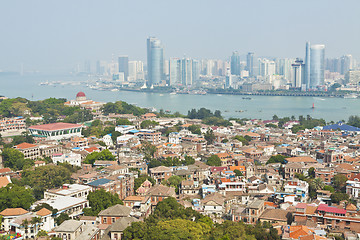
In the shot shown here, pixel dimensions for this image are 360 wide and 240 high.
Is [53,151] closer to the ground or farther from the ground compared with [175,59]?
closer to the ground

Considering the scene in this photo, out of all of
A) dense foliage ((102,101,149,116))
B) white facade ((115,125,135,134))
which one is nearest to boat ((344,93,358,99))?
dense foliage ((102,101,149,116))

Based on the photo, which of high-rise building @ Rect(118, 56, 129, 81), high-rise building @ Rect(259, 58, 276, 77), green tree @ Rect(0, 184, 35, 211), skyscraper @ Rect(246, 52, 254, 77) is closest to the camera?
green tree @ Rect(0, 184, 35, 211)

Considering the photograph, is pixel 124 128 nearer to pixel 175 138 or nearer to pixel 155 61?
pixel 175 138

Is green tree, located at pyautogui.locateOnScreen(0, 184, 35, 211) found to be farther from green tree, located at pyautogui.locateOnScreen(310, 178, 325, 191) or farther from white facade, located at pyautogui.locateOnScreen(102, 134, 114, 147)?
white facade, located at pyautogui.locateOnScreen(102, 134, 114, 147)

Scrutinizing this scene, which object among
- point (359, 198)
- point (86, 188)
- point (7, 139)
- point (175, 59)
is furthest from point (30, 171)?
point (175, 59)

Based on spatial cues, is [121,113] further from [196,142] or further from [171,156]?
[171,156]

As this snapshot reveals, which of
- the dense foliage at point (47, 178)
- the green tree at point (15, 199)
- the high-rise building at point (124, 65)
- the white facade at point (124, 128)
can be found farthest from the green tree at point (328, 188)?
the high-rise building at point (124, 65)

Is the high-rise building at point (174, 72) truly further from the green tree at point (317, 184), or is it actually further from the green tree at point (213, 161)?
the green tree at point (317, 184)
